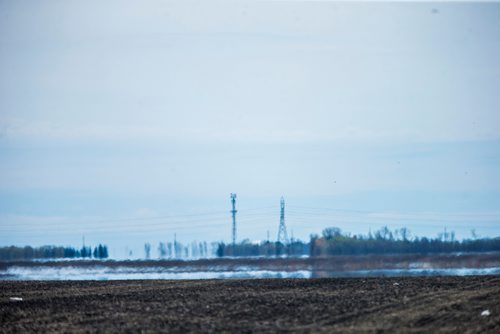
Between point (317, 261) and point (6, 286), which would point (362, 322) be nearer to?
point (6, 286)

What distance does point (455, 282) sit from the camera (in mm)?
36375

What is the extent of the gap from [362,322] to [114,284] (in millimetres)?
18384

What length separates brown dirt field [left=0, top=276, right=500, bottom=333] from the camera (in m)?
24.2

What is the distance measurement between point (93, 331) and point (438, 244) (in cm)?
5564

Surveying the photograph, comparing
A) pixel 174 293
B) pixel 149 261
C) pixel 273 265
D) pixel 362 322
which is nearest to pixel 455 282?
pixel 174 293

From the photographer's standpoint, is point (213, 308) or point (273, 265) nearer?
point (213, 308)

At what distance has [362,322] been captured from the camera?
2450 centimetres

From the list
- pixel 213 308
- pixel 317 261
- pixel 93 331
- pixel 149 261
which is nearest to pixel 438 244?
pixel 317 261

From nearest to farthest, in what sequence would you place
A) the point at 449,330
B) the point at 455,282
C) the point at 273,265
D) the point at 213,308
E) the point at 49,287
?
the point at 449,330 → the point at 213,308 → the point at 455,282 → the point at 49,287 → the point at 273,265

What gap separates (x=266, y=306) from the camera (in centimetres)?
2878

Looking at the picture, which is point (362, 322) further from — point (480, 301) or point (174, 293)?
point (174, 293)

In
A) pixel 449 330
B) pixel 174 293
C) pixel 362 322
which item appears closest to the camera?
pixel 449 330

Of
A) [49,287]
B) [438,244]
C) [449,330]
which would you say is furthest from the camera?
[438,244]

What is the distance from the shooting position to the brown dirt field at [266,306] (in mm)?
24188
